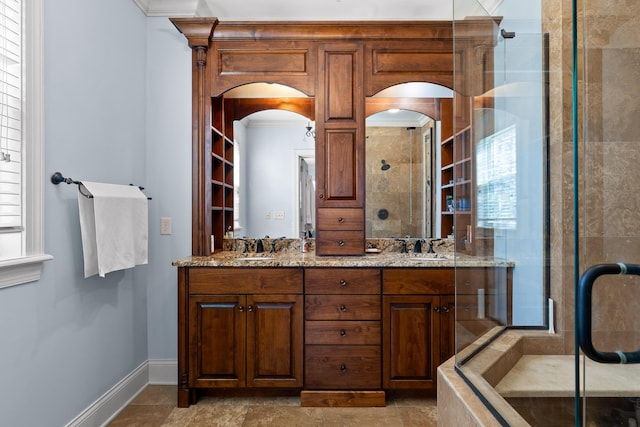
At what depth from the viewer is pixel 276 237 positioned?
9.73 feet

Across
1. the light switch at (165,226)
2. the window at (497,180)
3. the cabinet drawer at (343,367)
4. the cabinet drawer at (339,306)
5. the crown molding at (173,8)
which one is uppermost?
the crown molding at (173,8)

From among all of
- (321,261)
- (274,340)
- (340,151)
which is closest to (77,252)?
(274,340)

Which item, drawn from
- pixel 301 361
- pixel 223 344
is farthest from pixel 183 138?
pixel 301 361

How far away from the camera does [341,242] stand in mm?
2686

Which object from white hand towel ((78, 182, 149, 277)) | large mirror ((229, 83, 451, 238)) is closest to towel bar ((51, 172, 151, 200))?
white hand towel ((78, 182, 149, 277))

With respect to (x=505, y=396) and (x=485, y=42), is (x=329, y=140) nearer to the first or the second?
(x=485, y=42)

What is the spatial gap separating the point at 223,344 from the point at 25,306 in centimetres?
107

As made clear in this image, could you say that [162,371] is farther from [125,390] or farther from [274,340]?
[274,340]

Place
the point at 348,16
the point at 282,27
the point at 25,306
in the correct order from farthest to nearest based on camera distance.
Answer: the point at 348,16, the point at 282,27, the point at 25,306

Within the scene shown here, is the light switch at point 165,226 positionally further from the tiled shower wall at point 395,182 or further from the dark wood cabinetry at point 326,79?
the tiled shower wall at point 395,182

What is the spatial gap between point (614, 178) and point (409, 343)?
1460 millimetres

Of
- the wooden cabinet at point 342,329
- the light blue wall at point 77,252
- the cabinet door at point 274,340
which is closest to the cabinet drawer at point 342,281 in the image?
the wooden cabinet at point 342,329

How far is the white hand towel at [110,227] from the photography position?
1932mm

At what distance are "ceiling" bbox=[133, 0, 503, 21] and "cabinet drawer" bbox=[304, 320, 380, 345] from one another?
86.0 inches
